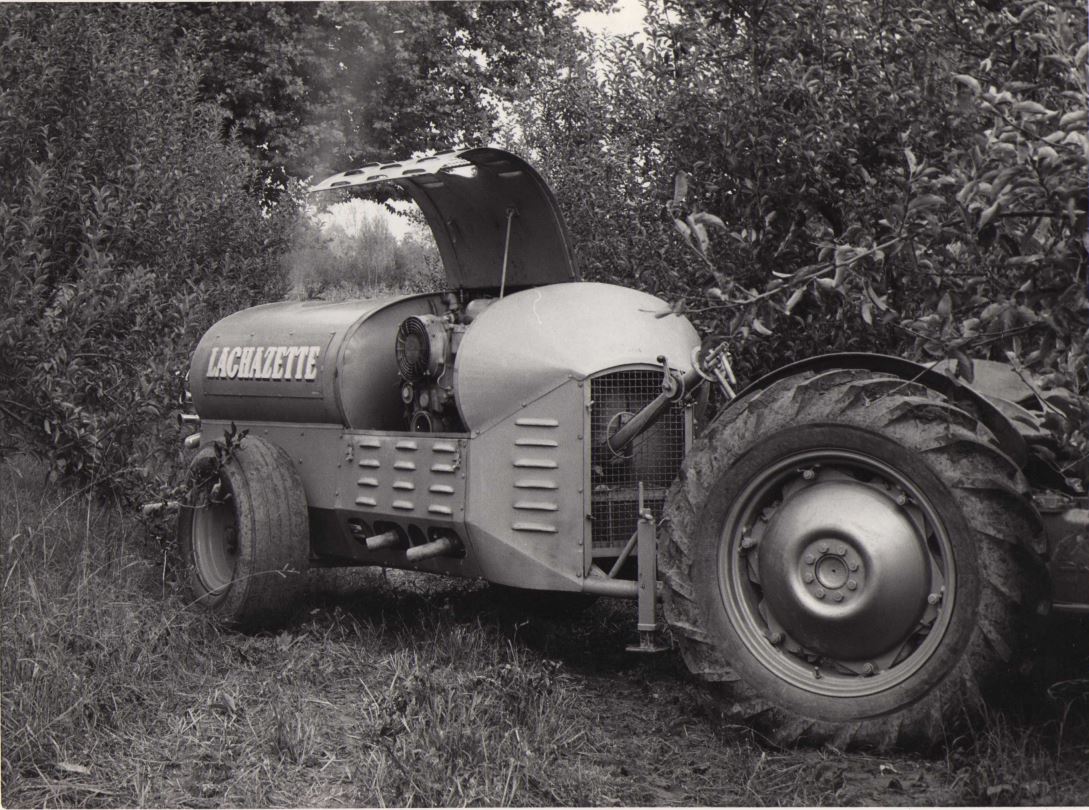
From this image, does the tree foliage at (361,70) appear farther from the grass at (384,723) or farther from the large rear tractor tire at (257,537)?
the grass at (384,723)

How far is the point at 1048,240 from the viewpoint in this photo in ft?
9.68

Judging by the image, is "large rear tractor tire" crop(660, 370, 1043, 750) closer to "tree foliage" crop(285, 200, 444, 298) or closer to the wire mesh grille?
the wire mesh grille

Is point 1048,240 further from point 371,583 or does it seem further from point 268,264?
point 268,264

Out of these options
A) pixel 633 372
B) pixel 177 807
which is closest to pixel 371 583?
pixel 633 372

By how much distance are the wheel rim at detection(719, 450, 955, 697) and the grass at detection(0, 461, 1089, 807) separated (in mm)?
292

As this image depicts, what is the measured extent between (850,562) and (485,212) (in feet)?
9.47

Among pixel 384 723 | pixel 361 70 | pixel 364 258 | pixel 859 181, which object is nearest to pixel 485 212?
pixel 859 181

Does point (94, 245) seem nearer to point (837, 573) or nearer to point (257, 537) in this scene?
point (257, 537)

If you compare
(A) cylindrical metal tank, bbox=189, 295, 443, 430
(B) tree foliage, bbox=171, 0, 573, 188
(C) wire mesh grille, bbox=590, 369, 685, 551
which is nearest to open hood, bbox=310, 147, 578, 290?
(A) cylindrical metal tank, bbox=189, 295, 443, 430

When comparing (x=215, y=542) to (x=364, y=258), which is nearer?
(x=215, y=542)

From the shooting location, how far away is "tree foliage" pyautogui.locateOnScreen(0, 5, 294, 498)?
5945 millimetres

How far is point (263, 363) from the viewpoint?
19.5 feet

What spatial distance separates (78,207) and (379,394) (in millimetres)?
2620

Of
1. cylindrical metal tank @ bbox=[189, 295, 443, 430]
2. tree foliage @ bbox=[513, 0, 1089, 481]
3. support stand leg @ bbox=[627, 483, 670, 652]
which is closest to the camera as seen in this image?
tree foliage @ bbox=[513, 0, 1089, 481]
